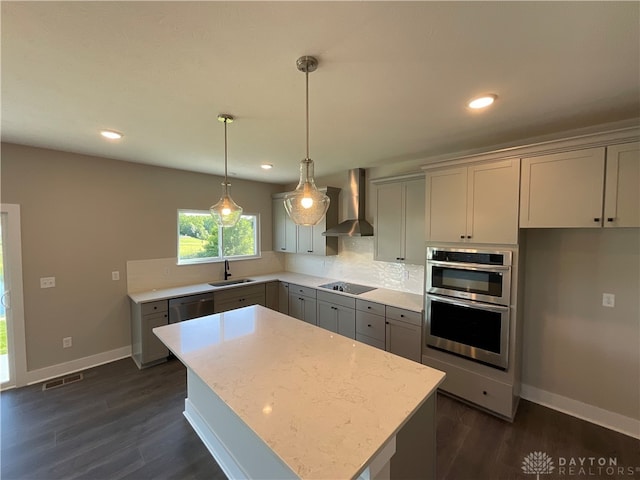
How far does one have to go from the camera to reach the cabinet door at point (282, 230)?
15.8 feet

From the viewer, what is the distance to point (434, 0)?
1.00 m

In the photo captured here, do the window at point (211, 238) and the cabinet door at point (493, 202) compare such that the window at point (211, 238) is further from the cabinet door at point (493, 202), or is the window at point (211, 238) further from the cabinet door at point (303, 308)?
the cabinet door at point (493, 202)

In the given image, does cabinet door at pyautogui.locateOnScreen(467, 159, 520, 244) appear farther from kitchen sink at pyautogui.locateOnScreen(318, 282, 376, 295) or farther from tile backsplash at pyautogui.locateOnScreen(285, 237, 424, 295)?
kitchen sink at pyautogui.locateOnScreen(318, 282, 376, 295)

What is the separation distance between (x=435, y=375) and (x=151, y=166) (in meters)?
4.13

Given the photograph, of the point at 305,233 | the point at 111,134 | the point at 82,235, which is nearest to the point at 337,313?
the point at 305,233

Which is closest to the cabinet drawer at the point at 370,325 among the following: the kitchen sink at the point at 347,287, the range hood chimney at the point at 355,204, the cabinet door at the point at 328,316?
the cabinet door at the point at 328,316

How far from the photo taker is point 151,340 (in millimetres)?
3336

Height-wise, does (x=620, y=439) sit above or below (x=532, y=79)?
below

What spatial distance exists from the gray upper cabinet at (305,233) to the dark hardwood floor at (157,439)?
251 cm

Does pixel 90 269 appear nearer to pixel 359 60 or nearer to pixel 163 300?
pixel 163 300

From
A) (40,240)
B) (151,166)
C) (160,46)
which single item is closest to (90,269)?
(40,240)

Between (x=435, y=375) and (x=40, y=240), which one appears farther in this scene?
(x=40, y=240)

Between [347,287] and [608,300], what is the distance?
2.72m

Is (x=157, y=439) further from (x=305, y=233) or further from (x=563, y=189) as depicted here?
(x=563, y=189)
